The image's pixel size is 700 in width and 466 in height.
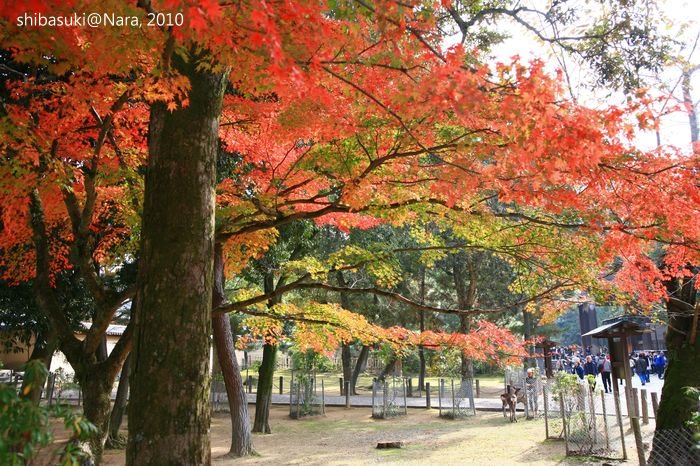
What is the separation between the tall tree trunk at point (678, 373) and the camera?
7941 millimetres

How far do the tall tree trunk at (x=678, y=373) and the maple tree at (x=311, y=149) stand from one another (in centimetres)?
263

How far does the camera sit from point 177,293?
3.86 meters

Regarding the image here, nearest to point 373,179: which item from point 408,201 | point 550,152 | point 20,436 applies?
point 408,201

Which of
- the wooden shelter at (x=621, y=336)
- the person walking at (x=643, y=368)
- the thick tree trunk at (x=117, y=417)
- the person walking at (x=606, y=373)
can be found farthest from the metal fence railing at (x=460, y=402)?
the thick tree trunk at (x=117, y=417)

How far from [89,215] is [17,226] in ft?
11.5

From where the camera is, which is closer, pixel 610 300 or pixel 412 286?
pixel 610 300

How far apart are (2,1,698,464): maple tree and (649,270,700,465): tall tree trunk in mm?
2633

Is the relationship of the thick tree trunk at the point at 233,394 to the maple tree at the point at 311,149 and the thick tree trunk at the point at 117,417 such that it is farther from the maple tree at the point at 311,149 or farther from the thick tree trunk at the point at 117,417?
the maple tree at the point at 311,149

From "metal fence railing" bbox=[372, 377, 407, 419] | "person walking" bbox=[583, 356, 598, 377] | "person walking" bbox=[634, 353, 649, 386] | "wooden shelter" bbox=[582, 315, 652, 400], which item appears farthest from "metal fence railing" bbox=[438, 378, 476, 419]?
"person walking" bbox=[634, 353, 649, 386]

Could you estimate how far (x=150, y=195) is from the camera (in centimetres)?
418

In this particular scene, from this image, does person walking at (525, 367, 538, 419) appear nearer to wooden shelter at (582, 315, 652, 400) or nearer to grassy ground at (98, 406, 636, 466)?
grassy ground at (98, 406, 636, 466)

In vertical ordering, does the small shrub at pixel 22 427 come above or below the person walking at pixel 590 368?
above

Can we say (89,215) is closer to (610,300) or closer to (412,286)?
(610,300)

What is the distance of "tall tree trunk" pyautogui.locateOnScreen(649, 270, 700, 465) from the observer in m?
7.94
